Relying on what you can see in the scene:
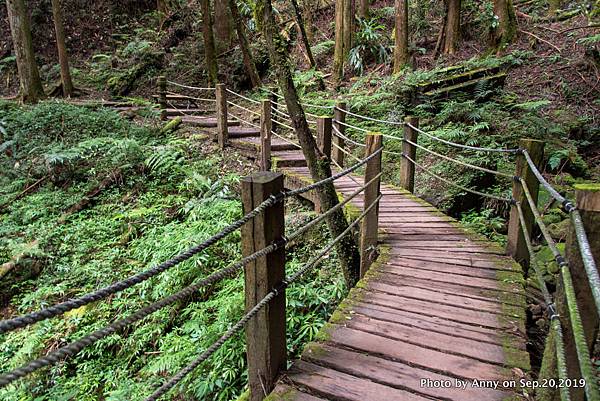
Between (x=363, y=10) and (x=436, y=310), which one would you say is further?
(x=363, y=10)

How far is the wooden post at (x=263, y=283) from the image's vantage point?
2133 millimetres

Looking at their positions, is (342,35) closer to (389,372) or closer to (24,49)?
(24,49)

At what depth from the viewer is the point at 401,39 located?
11062mm

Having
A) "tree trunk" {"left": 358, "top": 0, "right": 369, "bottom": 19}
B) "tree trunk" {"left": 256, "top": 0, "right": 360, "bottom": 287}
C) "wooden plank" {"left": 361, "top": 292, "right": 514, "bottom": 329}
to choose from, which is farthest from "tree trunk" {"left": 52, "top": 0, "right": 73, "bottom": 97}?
"wooden plank" {"left": 361, "top": 292, "right": 514, "bottom": 329}

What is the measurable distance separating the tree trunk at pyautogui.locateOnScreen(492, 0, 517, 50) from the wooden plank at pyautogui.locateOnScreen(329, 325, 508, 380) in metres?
10.2

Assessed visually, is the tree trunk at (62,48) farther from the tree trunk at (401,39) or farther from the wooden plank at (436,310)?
the wooden plank at (436,310)

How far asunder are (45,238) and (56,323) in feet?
6.77

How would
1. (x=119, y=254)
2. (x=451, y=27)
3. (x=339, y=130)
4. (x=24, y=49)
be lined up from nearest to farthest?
(x=119, y=254) < (x=339, y=130) < (x=451, y=27) < (x=24, y=49)

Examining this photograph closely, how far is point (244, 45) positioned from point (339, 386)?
12174 mm

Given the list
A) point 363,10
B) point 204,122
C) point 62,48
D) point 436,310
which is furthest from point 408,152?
point 62,48

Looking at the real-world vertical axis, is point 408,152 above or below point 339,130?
below

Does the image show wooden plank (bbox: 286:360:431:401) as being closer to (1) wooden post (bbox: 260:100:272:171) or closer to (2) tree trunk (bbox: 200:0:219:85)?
(1) wooden post (bbox: 260:100:272:171)

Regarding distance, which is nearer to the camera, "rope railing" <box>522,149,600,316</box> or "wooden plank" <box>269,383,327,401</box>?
"rope railing" <box>522,149,600,316</box>

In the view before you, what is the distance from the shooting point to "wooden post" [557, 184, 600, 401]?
5.12ft
